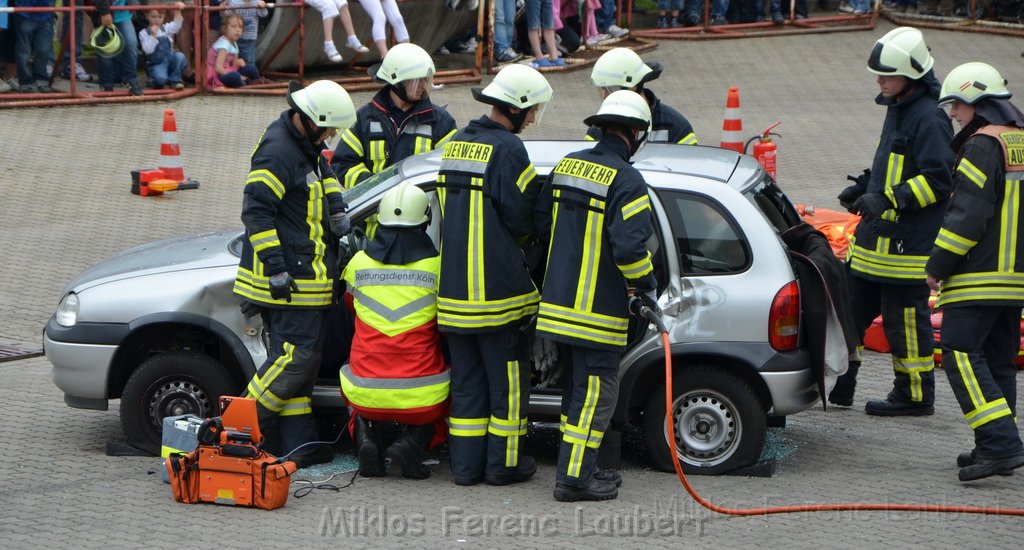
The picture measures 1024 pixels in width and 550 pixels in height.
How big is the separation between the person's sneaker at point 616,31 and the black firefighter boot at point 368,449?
41.8 ft

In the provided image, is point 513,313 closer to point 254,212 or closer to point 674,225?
point 674,225

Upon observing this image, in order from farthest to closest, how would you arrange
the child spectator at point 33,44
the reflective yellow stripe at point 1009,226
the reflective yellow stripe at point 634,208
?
the child spectator at point 33,44 < the reflective yellow stripe at point 1009,226 < the reflective yellow stripe at point 634,208

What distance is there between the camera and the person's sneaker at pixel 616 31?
18609mm

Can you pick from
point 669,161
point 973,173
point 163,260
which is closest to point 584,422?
point 669,161

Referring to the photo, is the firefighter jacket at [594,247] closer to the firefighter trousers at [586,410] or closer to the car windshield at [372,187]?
the firefighter trousers at [586,410]

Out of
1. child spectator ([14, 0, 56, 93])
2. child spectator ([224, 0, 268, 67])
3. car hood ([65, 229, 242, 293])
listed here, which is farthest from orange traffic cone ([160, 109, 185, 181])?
car hood ([65, 229, 242, 293])

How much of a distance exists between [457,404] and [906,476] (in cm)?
217

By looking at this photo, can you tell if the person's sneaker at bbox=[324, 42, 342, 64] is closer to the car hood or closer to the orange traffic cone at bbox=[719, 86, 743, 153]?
the orange traffic cone at bbox=[719, 86, 743, 153]

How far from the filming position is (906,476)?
677 cm

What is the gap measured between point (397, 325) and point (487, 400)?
1.78ft

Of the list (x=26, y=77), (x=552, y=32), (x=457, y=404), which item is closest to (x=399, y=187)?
(x=457, y=404)

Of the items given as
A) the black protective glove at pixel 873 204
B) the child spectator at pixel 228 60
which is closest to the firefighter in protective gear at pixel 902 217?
the black protective glove at pixel 873 204

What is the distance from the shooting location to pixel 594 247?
615 centimetres

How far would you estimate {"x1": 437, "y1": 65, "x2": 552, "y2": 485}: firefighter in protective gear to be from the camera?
20.6 feet
